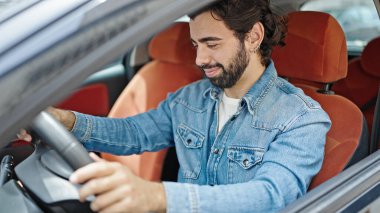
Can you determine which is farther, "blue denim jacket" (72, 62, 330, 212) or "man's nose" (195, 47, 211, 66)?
"man's nose" (195, 47, 211, 66)

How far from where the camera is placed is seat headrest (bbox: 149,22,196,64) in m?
2.34

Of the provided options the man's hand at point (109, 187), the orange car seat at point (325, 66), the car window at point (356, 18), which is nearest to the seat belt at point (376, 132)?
the orange car seat at point (325, 66)

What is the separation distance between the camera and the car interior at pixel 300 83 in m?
1.58

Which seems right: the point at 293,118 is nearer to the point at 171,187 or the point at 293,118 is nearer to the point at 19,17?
the point at 171,187

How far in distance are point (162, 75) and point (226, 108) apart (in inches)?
36.7

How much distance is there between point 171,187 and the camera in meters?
0.98

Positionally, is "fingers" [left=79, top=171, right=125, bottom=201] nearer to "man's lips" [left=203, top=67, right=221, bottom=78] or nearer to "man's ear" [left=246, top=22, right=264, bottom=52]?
"man's lips" [left=203, top=67, right=221, bottom=78]

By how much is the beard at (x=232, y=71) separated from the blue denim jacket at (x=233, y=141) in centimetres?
7

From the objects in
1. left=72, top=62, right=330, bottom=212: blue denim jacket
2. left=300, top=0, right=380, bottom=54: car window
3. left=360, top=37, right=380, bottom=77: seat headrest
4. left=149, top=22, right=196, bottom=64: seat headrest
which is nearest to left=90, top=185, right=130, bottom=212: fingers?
left=72, top=62, right=330, bottom=212: blue denim jacket

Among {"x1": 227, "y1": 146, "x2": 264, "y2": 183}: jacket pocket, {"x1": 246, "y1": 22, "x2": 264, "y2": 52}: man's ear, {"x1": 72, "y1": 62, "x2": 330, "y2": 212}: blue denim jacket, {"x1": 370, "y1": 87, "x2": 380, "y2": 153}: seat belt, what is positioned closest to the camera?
{"x1": 72, "y1": 62, "x2": 330, "y2": 212}: blue denim jacket

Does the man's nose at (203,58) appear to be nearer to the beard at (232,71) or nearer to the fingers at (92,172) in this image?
the beard at (232,71)

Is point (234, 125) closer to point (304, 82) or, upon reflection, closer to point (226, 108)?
point (226, 108)

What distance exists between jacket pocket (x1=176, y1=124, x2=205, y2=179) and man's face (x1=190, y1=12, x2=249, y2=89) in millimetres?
212

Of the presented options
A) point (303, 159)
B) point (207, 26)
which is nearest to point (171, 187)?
point (303, 159)
